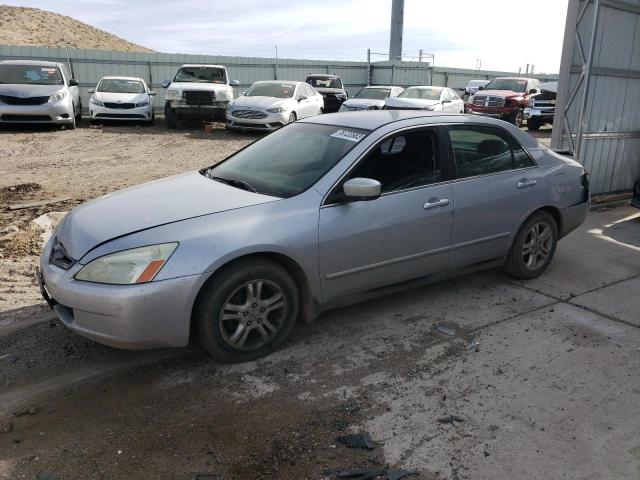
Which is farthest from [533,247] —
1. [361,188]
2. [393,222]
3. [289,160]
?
[289,160]

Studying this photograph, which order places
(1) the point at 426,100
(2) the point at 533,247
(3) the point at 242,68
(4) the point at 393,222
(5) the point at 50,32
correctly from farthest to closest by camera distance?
1. (5) the point at 50,32
2. (3) the point at 242,68
3. (1) the point at 426,100
4. (2) the point at 533,247
5. (4) the point at 393,222

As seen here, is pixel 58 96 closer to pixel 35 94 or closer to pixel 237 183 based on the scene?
pixel 35 94

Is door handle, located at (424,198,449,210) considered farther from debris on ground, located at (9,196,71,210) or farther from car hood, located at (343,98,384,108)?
car hood, located at (343,98,384,108)

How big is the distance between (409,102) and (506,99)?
4544mm

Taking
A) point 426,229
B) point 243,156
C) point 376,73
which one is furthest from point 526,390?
point 376,73

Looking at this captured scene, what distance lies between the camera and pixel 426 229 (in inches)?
167

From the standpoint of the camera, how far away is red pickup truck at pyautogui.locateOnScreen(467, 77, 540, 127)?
66.3 feet

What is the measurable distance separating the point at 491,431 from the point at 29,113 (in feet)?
48.6

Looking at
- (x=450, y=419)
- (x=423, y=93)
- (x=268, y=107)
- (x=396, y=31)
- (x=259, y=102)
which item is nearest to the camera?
(x=450, y=419)

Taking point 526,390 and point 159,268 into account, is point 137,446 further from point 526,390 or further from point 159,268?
point 526,390

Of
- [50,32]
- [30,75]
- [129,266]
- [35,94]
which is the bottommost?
[129,266]

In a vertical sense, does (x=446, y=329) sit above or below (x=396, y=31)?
below

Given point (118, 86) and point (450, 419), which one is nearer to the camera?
point (450, 419)

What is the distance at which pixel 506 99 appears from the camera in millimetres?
20188
